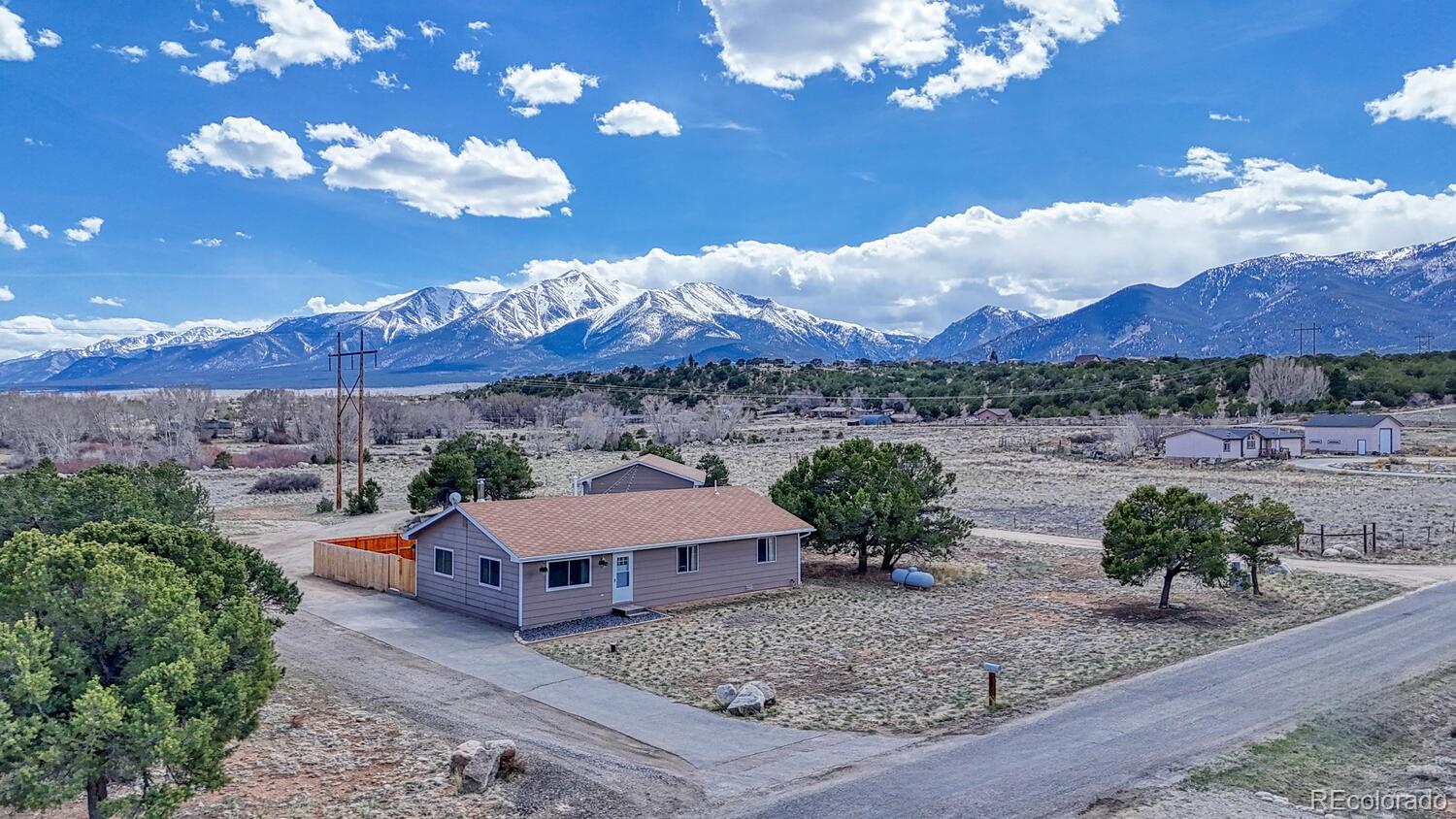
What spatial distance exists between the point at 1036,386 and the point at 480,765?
128794mm

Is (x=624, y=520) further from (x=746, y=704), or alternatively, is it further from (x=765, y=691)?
(x=746, y=704)

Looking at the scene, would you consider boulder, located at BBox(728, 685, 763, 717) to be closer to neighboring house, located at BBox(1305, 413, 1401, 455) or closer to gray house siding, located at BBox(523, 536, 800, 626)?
gray house siding, located at BBox(523, 536, 800, 626)

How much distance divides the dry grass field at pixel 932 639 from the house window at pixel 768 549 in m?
1.23

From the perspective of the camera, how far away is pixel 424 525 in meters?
27.1

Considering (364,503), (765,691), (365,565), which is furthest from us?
(364,503)

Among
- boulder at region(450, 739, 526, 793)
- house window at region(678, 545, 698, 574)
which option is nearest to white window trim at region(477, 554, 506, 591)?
house window at region(678, 545, 698, 574)

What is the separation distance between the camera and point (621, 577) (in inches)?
1017

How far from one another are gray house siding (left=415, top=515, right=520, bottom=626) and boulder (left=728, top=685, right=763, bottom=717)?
8.83 m

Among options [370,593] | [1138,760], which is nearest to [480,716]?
[1138,760]

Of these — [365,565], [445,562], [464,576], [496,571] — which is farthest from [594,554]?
[365,565]

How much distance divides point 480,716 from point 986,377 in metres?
135

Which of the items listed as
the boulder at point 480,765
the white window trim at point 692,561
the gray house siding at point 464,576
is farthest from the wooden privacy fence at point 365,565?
the boulder at point 480,765

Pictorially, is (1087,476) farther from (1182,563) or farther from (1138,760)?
(1138,760)

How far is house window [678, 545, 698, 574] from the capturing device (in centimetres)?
2705
